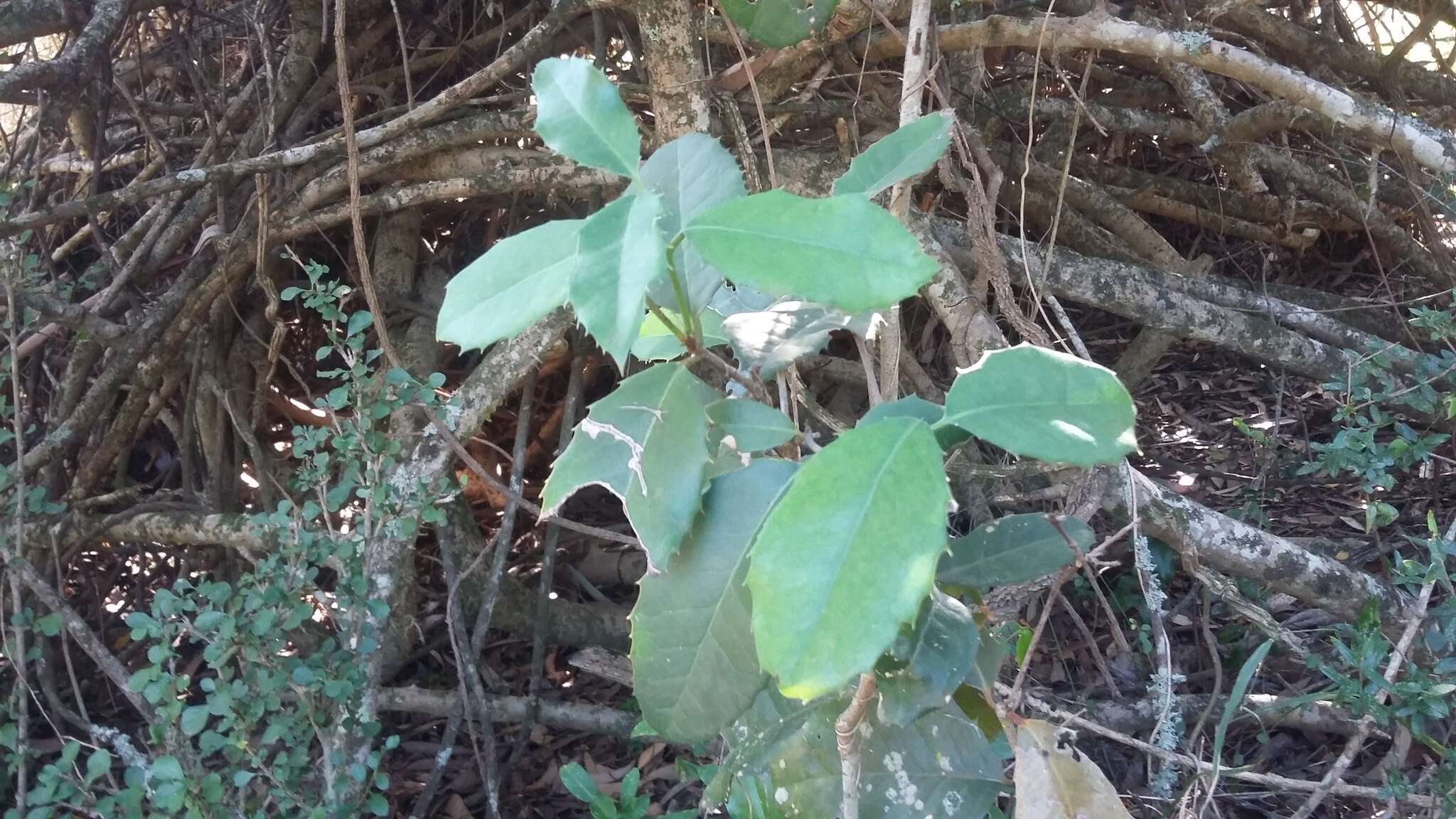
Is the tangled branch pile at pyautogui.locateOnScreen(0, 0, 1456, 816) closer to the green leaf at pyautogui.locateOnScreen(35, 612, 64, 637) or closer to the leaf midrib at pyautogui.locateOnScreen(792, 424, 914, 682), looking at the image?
the green leaf at pyautogui.locateOnScreen(35, 612, 64, 637)

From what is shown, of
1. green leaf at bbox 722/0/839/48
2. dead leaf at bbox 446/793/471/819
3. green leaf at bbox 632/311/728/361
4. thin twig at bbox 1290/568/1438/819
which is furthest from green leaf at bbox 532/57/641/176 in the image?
dead leaf at bbox 446/793/471/819

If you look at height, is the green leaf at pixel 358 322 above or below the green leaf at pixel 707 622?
above

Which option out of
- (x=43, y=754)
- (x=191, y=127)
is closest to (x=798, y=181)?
(x=191, y=127)

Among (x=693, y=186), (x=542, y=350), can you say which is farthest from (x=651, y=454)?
(x=542, y=350)

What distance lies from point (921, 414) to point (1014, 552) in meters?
0.15

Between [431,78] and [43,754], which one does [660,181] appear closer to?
[431,78]

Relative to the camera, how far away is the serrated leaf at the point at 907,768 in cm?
68

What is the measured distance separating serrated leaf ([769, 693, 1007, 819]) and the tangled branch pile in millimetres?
334

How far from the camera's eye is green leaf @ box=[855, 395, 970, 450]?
1.66 ft

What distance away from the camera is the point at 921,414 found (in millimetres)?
533

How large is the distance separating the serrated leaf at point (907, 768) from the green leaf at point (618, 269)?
39cm

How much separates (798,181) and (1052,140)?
3.16 ft

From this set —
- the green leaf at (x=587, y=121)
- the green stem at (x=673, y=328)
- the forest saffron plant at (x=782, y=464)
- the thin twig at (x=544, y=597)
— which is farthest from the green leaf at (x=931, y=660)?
the thin twig at (x=544, y=597)

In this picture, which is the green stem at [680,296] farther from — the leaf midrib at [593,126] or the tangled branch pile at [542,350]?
the tangled branch pile at [542,350]
